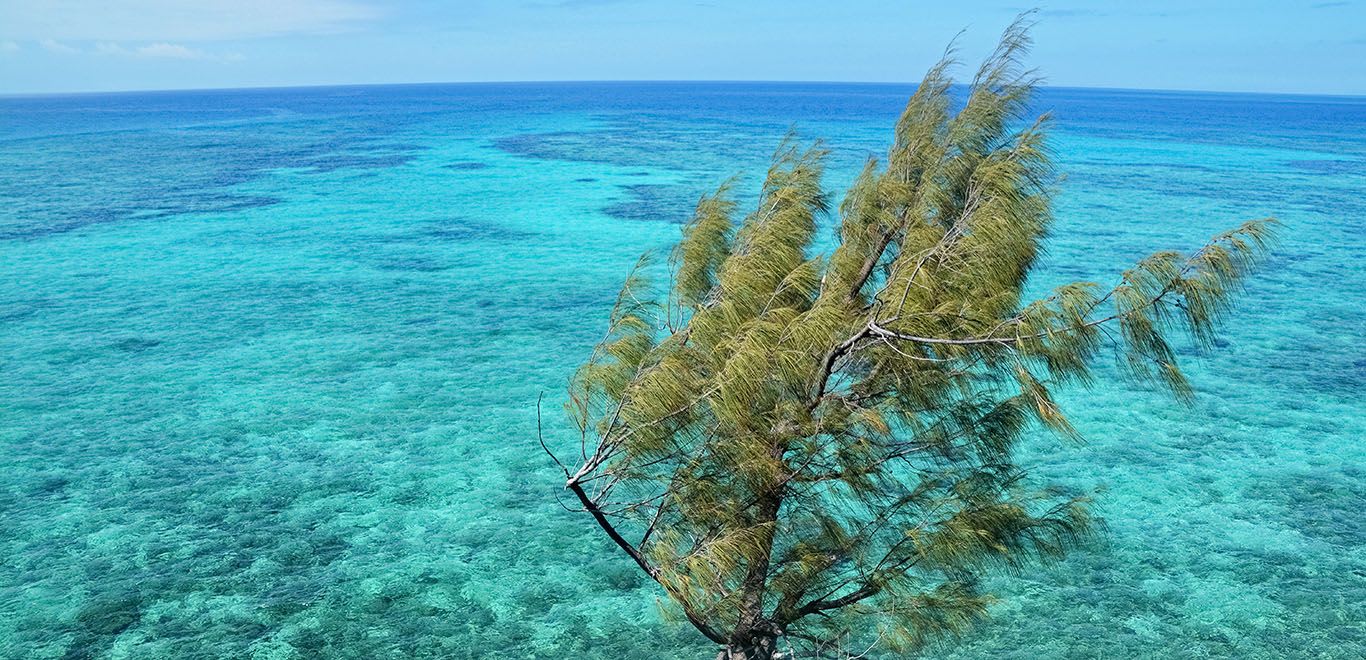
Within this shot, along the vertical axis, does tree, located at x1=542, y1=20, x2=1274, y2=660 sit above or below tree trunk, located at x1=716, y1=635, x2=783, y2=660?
above

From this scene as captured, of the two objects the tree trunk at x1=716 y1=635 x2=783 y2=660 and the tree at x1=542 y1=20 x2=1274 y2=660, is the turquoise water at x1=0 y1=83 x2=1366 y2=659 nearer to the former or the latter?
the tree trunk at x1=716 y1=635 x2=783 y2=660

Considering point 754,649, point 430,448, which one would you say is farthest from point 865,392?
point 430,448

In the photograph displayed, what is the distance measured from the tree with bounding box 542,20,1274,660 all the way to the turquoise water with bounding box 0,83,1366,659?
12.2 feet

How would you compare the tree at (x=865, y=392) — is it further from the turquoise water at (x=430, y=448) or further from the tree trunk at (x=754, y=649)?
the turquoise water at (x=430, y=448)

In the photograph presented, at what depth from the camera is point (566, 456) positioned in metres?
14.5

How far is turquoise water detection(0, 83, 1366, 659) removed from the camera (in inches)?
379

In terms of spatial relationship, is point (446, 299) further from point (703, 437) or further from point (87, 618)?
point (703, 437)

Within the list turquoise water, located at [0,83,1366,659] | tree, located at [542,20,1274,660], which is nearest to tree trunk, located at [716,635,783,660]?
tree, located at [542,20,1274,660]

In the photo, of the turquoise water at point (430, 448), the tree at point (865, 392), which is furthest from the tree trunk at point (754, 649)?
the turquoise water at point (430, 448)

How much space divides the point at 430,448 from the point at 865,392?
9.96 metres

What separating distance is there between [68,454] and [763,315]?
40.8ft

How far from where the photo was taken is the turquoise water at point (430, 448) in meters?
9.63

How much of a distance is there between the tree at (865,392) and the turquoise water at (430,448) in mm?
3713

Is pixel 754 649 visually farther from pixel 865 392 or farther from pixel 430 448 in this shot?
pixel 430 448
